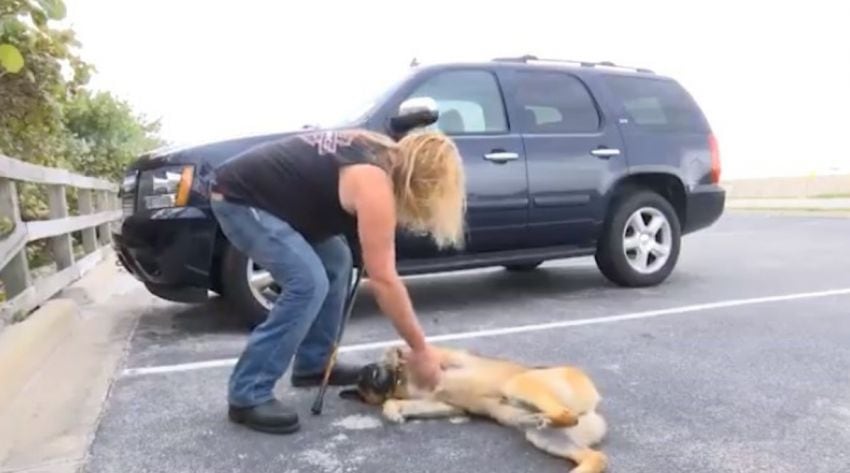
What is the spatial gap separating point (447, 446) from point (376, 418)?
0.41 m

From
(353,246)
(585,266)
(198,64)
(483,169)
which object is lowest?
(585,266)

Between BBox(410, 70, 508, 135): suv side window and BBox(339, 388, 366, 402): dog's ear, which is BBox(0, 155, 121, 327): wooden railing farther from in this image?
BBox(410, 70, 508, 135): suv side window

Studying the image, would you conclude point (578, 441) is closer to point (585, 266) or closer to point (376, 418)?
point (376, 418)

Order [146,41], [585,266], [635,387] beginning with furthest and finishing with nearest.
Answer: [146,41] → [585,266] → [635,387]

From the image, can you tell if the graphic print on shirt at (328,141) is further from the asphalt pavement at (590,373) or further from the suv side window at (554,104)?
the suv side window at (554,104)

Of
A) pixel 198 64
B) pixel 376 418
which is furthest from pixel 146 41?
pixel 376 418

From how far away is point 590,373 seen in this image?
349cm

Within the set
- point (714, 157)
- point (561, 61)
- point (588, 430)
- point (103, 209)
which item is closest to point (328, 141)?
point (588, 430)

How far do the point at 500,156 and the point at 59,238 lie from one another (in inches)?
133

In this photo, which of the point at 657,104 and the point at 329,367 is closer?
→ the point at 329,367

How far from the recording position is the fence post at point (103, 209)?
8297mm

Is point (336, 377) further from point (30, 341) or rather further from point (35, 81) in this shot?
point (35, 81)

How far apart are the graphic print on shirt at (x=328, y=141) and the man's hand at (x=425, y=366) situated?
2.54ft

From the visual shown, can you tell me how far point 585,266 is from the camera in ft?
23.3
